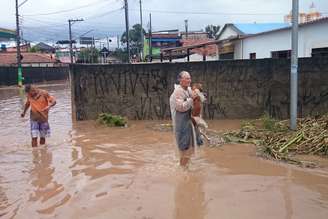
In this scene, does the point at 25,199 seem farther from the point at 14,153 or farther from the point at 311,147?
the point at 311,147

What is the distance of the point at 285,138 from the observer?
8789 mm

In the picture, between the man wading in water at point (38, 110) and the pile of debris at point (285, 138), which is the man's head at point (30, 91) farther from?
the pile of debris at point (285, 138)

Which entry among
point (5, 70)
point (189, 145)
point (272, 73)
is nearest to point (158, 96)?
point (272, 73)

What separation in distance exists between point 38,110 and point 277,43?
43.8 ft

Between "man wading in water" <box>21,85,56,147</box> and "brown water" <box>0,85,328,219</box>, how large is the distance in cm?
37

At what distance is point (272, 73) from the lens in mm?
13352

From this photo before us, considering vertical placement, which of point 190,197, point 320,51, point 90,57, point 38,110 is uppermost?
point 90,57

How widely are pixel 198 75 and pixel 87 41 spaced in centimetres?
5830

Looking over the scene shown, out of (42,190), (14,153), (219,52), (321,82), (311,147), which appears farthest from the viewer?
(219,52)

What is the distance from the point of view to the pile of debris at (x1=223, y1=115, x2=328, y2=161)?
26.4 feet

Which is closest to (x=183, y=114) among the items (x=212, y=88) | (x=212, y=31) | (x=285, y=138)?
(x=285, y=138)

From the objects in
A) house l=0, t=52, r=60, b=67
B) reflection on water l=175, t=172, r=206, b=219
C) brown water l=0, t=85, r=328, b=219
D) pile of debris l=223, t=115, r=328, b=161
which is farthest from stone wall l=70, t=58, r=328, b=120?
house l=0, t=52, r=60, b=67

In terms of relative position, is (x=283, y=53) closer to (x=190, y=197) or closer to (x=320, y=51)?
(x=320, y=51)

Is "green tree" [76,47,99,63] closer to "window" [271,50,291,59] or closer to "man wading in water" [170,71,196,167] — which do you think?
"window" [271,50,291,59]
